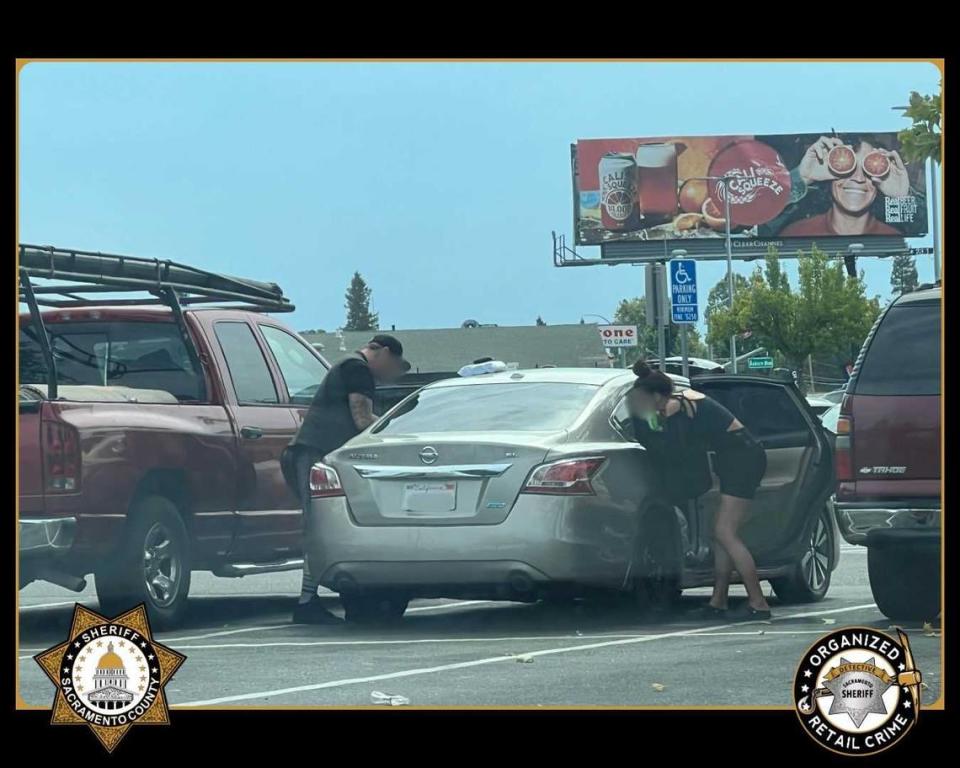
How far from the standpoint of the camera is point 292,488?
11078mm

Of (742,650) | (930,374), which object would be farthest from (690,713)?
(930,374)

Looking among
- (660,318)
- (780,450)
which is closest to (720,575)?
(780,450)

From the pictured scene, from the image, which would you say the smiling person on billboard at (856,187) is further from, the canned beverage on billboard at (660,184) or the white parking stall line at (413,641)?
the white parking stall line at (413,641)

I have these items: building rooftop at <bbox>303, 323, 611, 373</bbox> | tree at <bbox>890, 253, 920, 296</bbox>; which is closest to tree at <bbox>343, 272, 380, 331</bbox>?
building rooftop at <bbox>303, 323, 611, 373</bbox>

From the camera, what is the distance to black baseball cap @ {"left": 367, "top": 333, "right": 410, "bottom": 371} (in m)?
10.7

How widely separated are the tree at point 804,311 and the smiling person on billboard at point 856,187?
251mm

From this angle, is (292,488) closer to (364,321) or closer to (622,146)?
(364,321)

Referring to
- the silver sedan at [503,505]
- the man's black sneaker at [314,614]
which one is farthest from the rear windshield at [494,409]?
the man's black sneaker at [314,614]

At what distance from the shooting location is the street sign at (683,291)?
10.4m

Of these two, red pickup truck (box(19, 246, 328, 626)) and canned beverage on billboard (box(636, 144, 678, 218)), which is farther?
canned beverage on billboard (box(636, 144, 678, 218))

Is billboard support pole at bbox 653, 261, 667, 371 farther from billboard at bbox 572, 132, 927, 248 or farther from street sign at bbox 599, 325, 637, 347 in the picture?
billboard at bbox 572, 132, 927, 248

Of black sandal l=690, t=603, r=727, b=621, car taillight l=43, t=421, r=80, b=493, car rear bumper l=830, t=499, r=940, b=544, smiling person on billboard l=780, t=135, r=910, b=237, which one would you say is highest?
smiling person on billboard l=780, t=135, r=910, b=237
